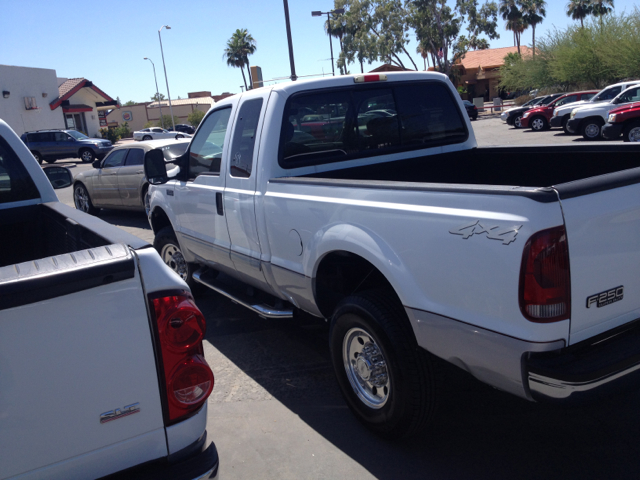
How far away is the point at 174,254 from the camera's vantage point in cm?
599

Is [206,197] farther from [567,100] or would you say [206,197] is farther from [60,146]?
[60,146]

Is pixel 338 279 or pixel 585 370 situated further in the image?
pixel 338 279

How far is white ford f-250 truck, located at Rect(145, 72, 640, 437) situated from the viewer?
223cm

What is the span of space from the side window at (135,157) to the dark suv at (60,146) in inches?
793

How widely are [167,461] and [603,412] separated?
2.68 metres

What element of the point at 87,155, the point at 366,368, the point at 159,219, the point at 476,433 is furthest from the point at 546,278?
the point at 87,155

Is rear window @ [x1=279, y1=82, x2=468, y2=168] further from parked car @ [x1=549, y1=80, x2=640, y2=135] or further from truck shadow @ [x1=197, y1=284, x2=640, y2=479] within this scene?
parked car @ [x1=549, y1=80, x2=640, y2=135]

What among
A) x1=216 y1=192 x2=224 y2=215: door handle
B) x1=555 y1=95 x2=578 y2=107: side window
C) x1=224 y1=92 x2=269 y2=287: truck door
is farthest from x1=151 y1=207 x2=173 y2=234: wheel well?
x1=555 y1=95 x2=578 y2=107: side window

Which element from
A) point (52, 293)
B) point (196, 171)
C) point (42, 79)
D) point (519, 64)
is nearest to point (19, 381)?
point (52, 293)

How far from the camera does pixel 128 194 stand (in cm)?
1124

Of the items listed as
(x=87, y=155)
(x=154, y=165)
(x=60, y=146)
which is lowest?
(x=154, y=165)

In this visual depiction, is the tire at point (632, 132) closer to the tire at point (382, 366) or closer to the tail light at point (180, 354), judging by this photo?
the tire at point (382, 366)

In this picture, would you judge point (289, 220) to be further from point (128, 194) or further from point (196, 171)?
point (128, 194)

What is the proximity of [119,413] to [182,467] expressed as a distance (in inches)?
12.8
